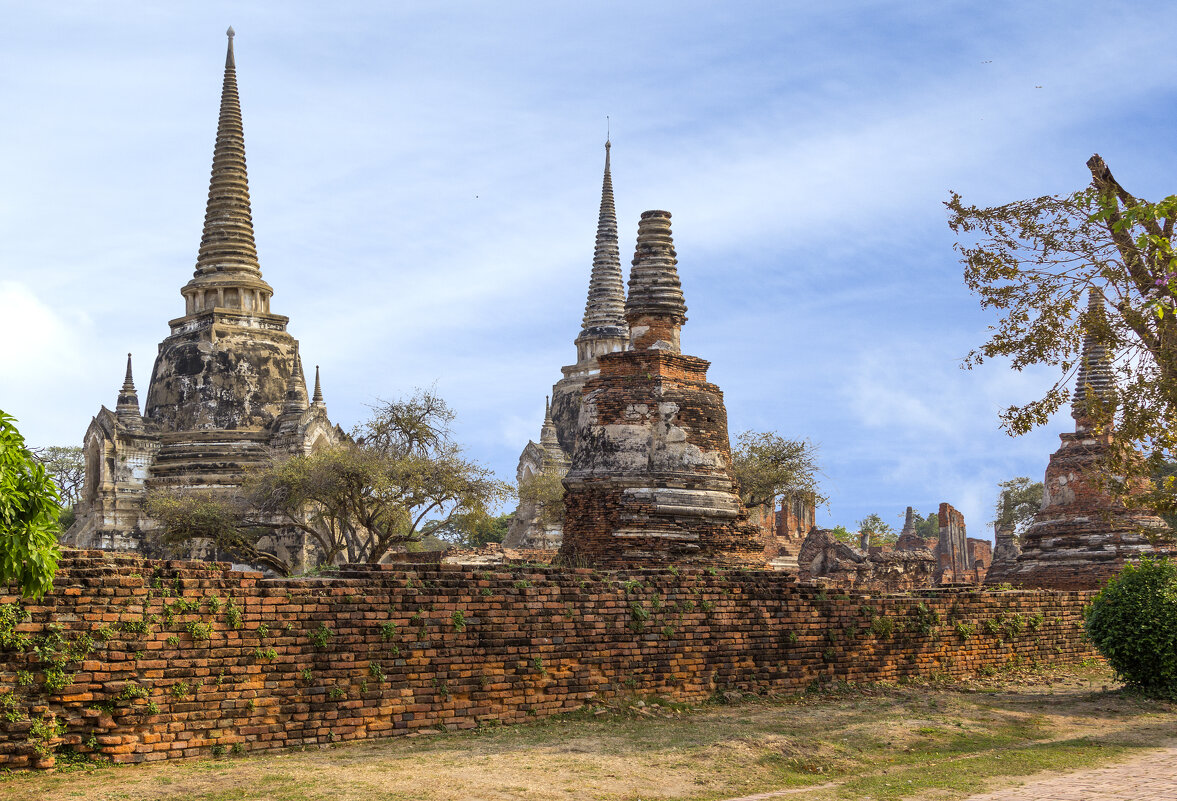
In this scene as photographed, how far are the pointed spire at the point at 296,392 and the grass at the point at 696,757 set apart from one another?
63.3 feet

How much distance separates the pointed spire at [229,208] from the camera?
32000mm

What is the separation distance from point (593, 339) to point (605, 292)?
5.41ft

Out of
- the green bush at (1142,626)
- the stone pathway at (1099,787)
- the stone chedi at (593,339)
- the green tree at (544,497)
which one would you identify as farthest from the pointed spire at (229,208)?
the stone pathway at (1099,787)

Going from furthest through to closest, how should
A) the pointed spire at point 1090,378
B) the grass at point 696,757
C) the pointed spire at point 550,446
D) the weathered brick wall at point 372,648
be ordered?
1. the pointed spire at point 550,446
2. the pointed spire at point 1090,378
3. the weathered brick wall at point 372,648
4. the grass at point 696,757

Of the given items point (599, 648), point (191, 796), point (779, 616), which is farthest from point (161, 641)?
point (779, 616)

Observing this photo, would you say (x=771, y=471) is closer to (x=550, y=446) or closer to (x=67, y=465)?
(x=550, y=446)

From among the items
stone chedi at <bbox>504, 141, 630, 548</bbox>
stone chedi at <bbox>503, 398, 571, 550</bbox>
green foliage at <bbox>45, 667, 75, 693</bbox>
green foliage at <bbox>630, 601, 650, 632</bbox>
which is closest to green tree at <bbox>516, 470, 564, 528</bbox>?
stone chedi at <bbox>503, 398, 571, 550</bbox>

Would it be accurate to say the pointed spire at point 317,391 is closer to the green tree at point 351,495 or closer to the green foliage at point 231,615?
the green tree at point 351,495

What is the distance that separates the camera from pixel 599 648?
484 inches

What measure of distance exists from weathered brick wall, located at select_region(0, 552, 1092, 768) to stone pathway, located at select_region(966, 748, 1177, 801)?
417cm

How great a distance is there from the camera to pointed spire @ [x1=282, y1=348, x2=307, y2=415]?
30.6 metres

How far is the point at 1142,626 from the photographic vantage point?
579 inches

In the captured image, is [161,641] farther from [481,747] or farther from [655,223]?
[655,223]

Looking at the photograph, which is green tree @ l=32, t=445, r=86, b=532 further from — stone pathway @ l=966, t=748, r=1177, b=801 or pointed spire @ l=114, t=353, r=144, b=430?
stone pathway @ l=966, t=748, r=1177, b=801
